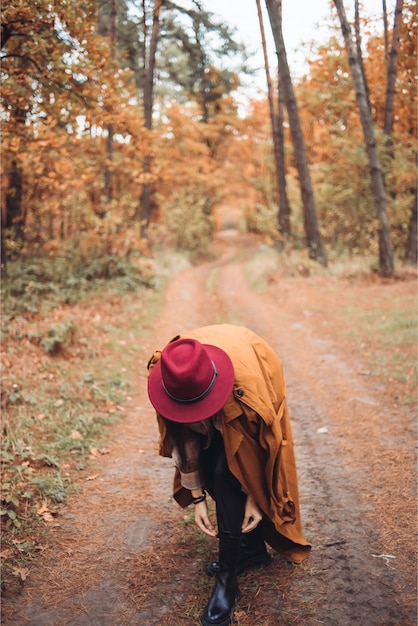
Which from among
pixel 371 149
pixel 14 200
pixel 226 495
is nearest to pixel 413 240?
pixel 371 149

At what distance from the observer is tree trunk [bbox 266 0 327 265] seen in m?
11.8

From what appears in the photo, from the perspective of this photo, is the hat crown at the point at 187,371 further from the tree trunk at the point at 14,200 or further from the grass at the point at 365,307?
the tree trunk at the point at 14,200

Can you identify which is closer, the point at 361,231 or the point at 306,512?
the point at 306,512

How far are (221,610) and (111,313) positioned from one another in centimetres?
705

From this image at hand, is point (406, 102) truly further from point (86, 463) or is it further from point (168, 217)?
point (86, 463)

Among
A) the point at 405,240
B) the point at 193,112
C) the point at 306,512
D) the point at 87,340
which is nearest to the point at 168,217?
the point at 193,112

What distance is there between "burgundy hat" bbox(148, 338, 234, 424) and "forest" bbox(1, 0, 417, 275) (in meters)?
5.28

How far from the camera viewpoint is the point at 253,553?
2967 millimetres

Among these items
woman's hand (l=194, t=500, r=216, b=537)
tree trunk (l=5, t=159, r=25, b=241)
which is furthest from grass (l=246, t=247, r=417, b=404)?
tree trunk (l=5, t=159, r=25, b=241)

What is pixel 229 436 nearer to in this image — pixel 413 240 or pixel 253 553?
pixel 253 553

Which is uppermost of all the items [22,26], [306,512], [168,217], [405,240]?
[22,26]

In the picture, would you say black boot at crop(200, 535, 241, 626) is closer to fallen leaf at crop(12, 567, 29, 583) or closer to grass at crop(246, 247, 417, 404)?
fallen leaf at crop(12, 567, 29, 583)

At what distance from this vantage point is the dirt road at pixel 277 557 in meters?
2.61

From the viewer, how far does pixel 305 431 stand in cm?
482
